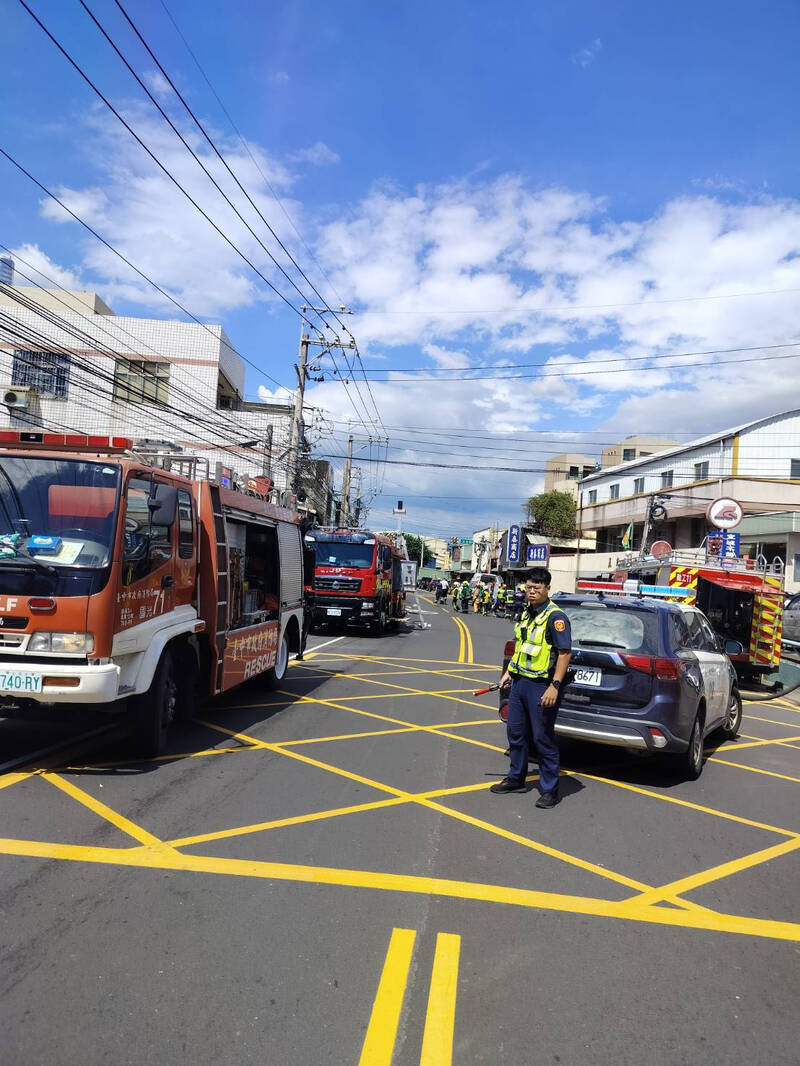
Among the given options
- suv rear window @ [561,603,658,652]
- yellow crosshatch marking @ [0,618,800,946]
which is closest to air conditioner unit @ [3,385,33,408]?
yellow crosshatch marking @ [0,618,800,946]

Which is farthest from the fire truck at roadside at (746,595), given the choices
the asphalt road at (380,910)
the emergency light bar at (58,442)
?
the emergency light bar at (58,442)

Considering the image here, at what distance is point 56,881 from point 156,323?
30.0m

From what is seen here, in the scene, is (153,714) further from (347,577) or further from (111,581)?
(347,577)

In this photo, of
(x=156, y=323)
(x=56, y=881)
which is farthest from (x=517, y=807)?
(x=156, y=323)

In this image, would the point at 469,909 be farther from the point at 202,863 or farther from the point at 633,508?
the point at 633,508

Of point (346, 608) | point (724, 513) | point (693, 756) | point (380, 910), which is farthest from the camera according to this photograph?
point (346, 608)

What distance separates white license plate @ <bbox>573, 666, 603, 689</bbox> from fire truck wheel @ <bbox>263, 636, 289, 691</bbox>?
493 cm

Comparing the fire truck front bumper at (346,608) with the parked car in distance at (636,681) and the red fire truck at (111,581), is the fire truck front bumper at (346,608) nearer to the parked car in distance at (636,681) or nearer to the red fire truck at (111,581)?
the red fire truck at (111,581)

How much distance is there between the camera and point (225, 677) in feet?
26.8

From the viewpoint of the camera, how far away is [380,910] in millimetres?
4000

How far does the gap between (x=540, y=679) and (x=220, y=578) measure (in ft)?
11.8

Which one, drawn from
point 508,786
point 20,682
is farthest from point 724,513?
point 20,682

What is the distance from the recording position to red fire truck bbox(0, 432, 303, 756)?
225 inches

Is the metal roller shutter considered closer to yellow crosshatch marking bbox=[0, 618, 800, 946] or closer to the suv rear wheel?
yellow crosshatch marking bbox=[0, 618, 800, 946]
